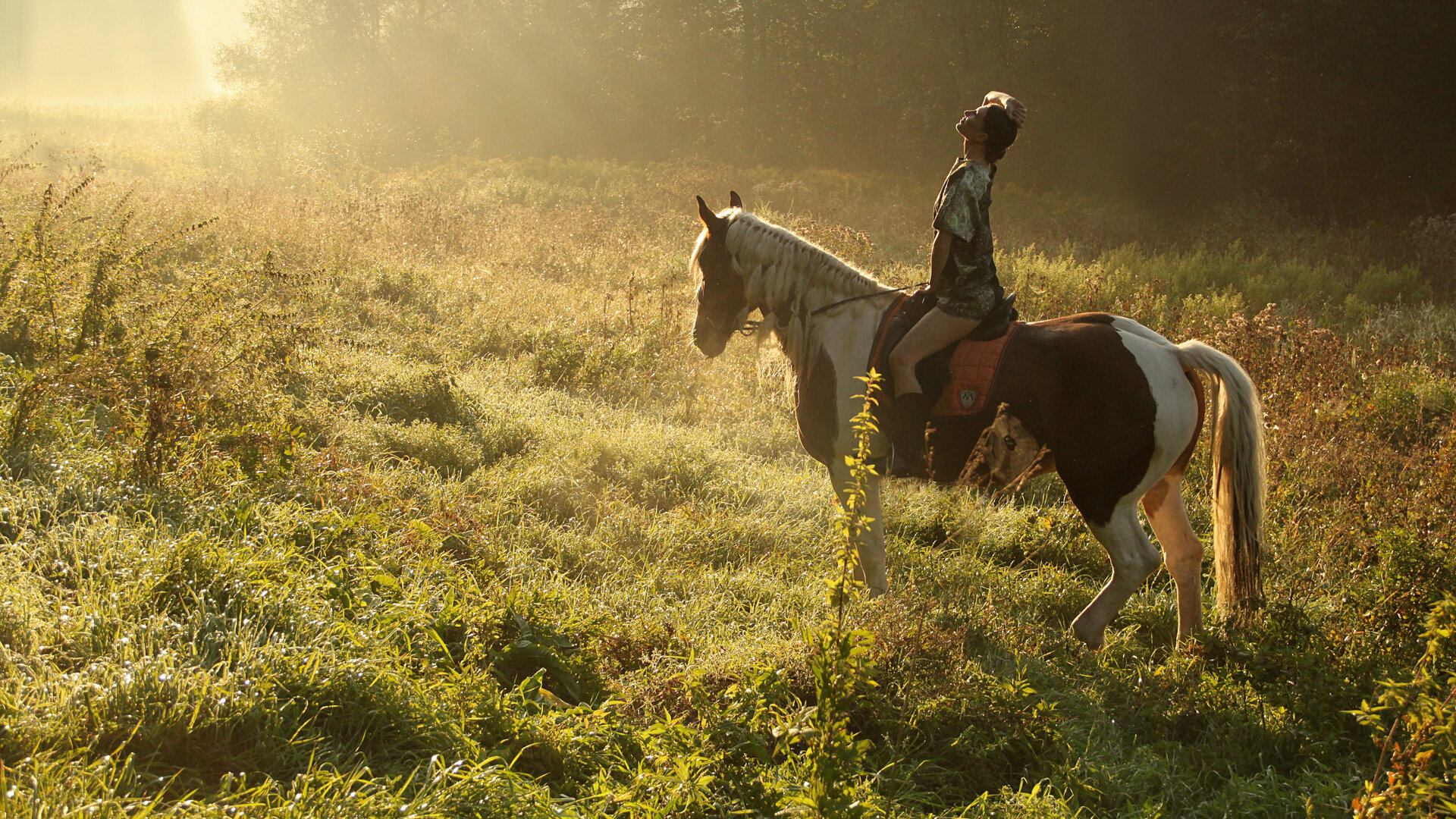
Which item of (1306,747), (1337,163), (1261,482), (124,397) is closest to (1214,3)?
(1337,163)

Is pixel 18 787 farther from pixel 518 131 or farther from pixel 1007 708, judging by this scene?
pixel 518 131

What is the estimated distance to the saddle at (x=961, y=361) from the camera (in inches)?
154

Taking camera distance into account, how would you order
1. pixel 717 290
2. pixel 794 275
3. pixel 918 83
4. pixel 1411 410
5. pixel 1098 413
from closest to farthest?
pixel 1098 413
pixel 794 275
pixel 717 290
pixel 1411 410
pixel 918 83

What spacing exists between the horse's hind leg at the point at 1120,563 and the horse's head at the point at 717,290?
7.11 ft

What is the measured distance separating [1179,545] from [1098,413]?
960 millimetres

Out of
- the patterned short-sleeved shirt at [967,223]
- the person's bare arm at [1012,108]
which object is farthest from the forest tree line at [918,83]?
the patterned short-sleeved shirt at [967,223]

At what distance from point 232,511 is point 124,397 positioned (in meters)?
1.35

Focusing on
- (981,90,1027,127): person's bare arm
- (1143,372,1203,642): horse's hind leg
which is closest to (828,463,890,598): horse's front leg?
(1143,372,1203,642): horse's hind leg

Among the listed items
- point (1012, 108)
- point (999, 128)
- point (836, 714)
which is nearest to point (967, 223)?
point (999, 128)

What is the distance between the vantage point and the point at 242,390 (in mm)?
4887

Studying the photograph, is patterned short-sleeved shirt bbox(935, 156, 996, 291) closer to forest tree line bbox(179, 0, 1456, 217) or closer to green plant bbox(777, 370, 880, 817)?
green plant bbox(777, 370, 880, 817)

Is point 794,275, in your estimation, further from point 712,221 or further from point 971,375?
point 971,375

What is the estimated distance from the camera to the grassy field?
Answer: 7.96 feet

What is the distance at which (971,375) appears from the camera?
3.93 meters
